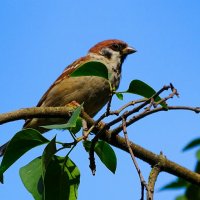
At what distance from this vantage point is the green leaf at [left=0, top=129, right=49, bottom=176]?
189 centimetres

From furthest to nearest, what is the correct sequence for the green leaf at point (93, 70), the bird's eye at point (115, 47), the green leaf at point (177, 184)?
the bird's eye at point (115, 47) → the green leaf at point (93, 70) → the green leaf at point (177, 184)

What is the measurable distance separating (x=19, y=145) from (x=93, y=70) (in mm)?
523

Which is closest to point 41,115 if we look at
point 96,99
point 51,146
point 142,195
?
point 51,146

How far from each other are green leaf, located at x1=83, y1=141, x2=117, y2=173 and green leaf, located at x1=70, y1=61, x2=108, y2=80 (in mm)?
319

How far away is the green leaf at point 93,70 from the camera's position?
2.18 metres

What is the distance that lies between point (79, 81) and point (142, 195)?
11.7 feet

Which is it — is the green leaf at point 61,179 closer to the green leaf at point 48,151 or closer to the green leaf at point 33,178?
the green leaf at point 33,178

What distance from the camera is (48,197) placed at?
6.38 feet

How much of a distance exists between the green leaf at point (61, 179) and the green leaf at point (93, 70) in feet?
1.33

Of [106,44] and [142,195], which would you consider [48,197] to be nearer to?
[142,195]

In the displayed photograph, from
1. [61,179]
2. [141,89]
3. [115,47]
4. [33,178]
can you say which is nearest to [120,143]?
[141,89]

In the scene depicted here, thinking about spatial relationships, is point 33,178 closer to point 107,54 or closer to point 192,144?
point 192,144

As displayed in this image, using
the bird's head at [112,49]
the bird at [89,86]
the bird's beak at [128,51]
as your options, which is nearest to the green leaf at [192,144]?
the bird at [89,86]

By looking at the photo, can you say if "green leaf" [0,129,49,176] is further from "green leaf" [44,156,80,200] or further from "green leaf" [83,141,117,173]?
"green leaf" [83,141,117,173]
